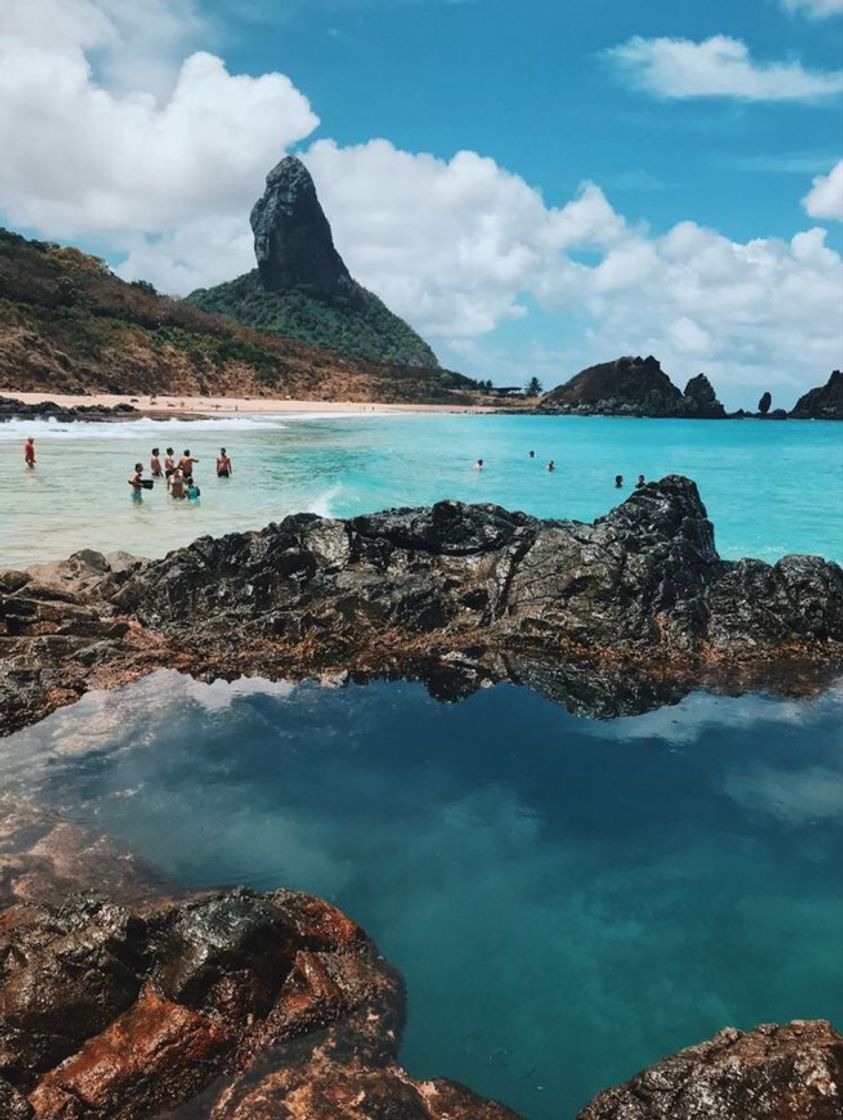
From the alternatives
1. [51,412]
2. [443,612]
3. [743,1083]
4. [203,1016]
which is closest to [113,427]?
[51,412]

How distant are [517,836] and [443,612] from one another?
6.98m

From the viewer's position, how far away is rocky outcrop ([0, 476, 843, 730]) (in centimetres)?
1364

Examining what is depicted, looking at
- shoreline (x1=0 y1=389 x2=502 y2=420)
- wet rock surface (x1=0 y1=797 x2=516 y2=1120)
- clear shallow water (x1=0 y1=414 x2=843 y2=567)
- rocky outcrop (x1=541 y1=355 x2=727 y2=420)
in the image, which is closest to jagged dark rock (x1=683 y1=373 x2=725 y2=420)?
rocky outcrop (x1=541 y1=355 x2=727 y2=420)

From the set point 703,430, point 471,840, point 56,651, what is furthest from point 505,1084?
point 703,430

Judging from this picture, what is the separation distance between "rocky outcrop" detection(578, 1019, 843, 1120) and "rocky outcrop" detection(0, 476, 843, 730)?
23.9 ft

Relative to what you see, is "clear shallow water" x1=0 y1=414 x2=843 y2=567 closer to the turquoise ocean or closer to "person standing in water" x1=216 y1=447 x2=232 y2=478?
"person standing in water" x1=216 y1=447 x2=232 y2=478

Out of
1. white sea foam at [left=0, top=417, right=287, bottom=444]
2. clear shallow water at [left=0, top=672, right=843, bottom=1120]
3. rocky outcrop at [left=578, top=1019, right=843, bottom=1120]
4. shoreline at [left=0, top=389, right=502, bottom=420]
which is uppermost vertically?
shoreline at [left=0, top=389, right=502, bottom=420]

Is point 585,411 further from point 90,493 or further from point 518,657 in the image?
point 518,657

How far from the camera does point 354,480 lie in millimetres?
42594

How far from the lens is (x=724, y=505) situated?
42.9m

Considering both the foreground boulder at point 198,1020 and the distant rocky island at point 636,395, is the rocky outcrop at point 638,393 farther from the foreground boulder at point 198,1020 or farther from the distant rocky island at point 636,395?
the foreground boulder at point 198,1020

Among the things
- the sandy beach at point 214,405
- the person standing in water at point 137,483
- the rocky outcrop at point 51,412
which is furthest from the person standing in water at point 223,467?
the sandy beach at point 214,405

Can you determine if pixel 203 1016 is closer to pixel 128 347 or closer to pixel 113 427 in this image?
pixel 113 427

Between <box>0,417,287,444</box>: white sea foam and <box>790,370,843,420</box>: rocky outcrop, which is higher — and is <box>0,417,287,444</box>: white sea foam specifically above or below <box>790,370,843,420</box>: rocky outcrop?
below
